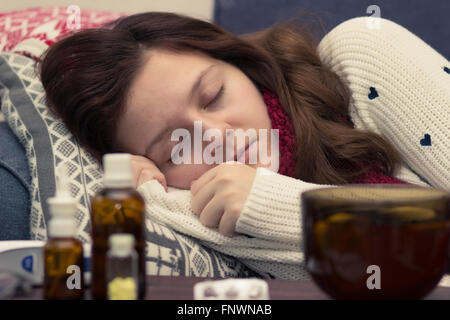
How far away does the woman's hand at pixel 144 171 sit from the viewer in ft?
3.31

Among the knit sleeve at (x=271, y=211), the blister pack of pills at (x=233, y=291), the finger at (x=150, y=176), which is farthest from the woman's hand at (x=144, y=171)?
the blister pack of pills at (x=233, y=291)

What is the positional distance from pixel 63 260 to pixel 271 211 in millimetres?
327

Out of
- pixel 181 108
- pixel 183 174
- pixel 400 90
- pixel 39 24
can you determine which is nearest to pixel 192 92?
pixel 181 108

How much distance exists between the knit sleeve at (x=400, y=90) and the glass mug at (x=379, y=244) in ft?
1.85

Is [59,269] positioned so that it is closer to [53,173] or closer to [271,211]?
[271,211]

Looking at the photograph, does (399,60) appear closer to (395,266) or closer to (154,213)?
(154,213)

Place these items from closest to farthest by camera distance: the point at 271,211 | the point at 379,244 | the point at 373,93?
the point at 379,244 < the point at 271,211 < the point at 373,93

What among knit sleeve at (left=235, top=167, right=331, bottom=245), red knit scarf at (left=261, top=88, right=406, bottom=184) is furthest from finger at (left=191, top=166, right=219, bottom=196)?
red knit scarf at (left=261, top=88, right=406, bottom=184)

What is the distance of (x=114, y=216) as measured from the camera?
533mm

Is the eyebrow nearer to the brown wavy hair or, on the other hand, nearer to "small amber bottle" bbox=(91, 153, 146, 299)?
the brown wavy hair

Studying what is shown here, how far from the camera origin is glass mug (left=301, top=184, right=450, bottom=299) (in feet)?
1.60

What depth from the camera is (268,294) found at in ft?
1.85

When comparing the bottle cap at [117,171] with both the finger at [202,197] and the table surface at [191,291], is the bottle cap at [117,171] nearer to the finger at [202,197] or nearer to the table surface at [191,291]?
the table surface at [191,291]
